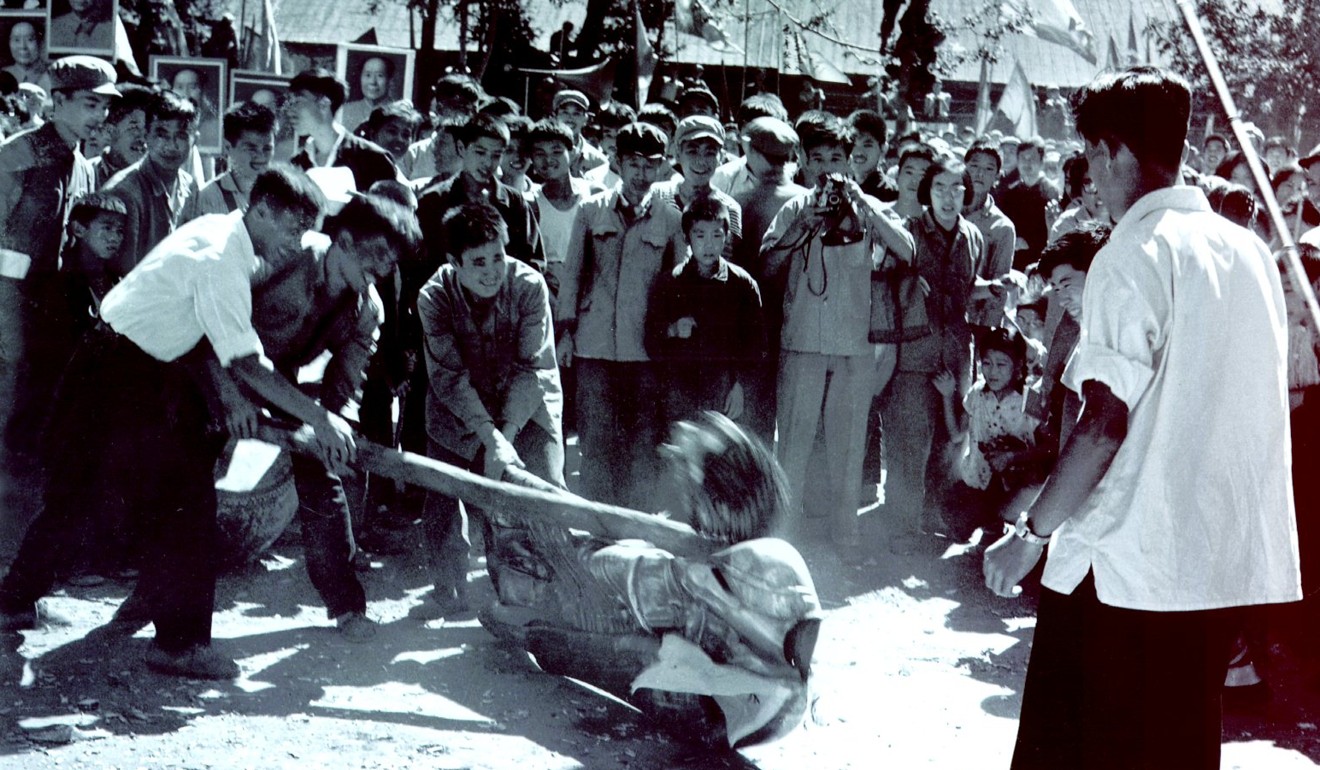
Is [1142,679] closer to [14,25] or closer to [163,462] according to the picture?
[163,462]

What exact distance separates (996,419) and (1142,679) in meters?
4.01

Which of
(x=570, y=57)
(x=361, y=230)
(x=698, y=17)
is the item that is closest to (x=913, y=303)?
(x=361, y=230)

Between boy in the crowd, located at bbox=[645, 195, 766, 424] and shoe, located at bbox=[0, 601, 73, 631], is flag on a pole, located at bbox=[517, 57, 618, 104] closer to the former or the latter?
boy in the crowd, located at bbox=[645, 195, 766, 424]

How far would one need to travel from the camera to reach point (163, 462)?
5.25 meters

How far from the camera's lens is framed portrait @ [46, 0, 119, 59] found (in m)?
9.51

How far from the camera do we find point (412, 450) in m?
7.15

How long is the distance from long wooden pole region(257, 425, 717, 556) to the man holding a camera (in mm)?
2368

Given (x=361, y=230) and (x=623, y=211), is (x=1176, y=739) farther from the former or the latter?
(x=623, y=211)

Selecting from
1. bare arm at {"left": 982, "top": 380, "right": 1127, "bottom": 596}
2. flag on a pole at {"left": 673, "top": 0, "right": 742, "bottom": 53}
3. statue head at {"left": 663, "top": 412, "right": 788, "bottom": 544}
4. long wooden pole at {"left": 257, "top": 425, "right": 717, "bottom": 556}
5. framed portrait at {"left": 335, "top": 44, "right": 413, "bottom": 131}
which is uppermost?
flag on a pole at {"left": 673, "top": 0, "right": 742, "bottom": 53}

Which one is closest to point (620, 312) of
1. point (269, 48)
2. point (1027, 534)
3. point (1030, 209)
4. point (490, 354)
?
point (490, 354)

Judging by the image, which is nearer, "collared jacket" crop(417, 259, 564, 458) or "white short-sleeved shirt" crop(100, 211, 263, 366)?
"white short-sleeved shirt" crop(100, 211, 263, 366)

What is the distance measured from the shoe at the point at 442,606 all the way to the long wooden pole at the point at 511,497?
3.65 ft

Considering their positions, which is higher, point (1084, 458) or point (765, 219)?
point (765, 219)

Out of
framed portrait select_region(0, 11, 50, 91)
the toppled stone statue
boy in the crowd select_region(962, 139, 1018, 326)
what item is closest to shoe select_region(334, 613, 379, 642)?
the toppled stone statue
